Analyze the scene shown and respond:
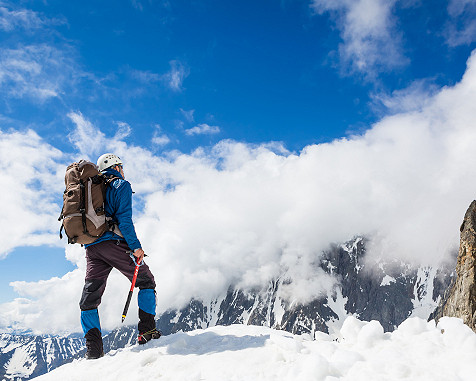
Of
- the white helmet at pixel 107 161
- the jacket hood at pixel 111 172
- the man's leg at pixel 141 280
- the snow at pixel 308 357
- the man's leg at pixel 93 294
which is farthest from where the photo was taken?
the white helmet at pixel 107 161

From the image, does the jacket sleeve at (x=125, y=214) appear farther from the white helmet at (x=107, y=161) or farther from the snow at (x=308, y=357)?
the snow at (x=308, y=357)

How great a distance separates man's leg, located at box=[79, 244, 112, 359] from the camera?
7211mm

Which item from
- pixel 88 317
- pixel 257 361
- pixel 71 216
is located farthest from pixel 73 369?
pixel 257 361

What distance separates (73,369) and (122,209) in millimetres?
3065

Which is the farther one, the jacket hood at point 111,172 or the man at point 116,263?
the jacket hood at point 111,172

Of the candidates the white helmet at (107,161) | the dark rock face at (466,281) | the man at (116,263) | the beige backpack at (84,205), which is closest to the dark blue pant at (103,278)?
the man at (116,263)

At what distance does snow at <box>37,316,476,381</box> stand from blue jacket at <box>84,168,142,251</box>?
2194mm

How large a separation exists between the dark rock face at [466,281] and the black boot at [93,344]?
1435 cm

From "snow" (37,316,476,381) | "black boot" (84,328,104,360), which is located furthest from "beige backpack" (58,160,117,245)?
"snow" (37,316,476,381)

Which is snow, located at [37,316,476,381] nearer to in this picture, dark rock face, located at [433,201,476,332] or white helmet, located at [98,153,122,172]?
white helmet, located at [98,153,122,172]

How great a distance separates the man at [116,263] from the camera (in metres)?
7.27

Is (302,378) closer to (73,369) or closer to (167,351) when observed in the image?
(167,351)

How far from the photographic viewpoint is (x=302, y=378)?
4.23 meters

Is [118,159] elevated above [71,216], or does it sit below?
above
